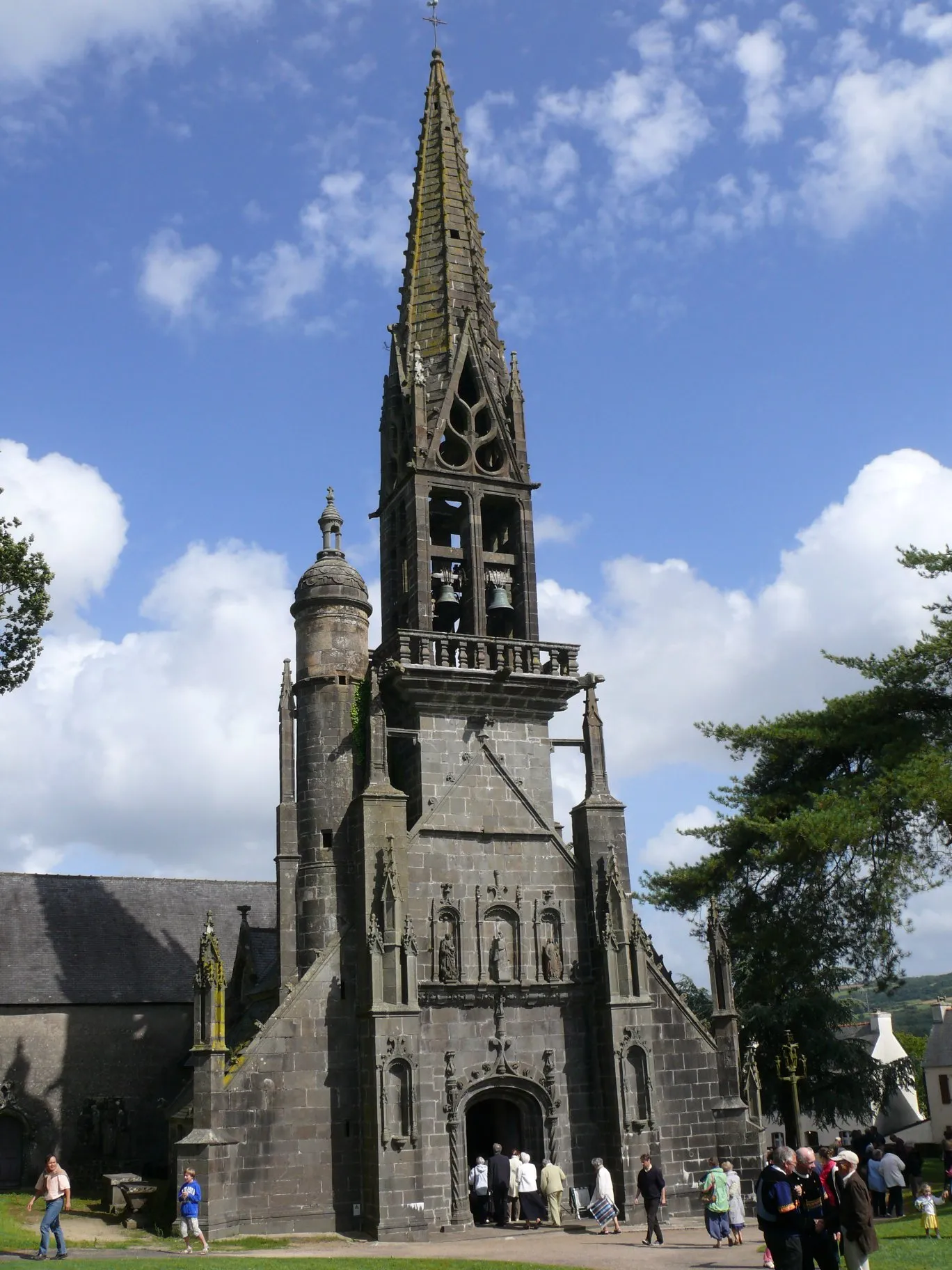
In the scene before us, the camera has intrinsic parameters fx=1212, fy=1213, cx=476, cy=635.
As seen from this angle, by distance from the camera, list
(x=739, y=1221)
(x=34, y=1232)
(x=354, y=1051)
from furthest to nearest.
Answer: (x=354, y=1051) < (x=34, y=1232) < (x=739, y=1221)

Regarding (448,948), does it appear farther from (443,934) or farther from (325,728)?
(325,728)

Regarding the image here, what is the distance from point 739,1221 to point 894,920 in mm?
9192

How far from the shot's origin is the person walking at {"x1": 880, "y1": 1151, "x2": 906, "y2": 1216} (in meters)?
22.0

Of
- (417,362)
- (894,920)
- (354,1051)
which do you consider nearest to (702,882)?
(894,920)

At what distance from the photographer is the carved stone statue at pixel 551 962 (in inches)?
1055

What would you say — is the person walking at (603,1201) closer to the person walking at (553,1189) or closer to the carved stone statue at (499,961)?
the person walking at (553,1189)

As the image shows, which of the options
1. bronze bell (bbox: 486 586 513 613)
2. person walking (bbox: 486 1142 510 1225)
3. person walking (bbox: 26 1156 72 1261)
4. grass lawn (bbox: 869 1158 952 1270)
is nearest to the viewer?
grass lawn (bbox: 869 1158 952 1270)

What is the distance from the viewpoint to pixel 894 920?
27.8m

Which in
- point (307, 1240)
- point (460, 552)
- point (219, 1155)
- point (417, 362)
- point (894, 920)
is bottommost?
point (307, 1240)

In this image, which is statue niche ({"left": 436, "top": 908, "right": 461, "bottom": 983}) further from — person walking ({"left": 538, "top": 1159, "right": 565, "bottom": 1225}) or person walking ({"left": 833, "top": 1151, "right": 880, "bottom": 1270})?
person walking ({"left": 833, "top": 1151, "right": 880, "bottom": 1270})

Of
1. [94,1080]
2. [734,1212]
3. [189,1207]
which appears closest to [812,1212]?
[734,1212]

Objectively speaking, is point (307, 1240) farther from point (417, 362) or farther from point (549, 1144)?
point (417, 362)

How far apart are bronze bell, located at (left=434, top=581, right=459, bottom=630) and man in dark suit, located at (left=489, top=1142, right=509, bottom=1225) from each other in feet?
41.6

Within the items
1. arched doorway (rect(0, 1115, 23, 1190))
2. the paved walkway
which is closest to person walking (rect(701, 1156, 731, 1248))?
the paved walkway
